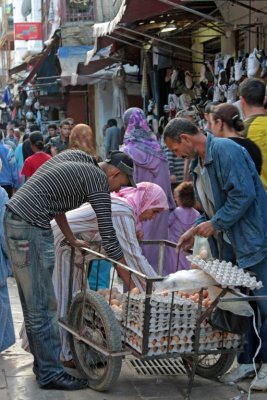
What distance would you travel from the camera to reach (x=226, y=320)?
4418 mm

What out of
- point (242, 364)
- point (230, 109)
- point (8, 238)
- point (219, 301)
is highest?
point (230, 109)

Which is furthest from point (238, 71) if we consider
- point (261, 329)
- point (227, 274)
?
point (227, 274)

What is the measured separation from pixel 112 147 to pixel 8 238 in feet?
32.8

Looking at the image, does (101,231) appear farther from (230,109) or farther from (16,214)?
(230,109)

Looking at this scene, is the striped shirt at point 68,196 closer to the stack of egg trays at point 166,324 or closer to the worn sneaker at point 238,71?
the stack of egg trays at point 166,324

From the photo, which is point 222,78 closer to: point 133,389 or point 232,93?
point 232,93

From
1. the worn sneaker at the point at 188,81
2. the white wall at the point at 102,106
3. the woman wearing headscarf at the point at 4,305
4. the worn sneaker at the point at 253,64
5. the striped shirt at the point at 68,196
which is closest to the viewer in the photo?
the striped shirt at the point at 68,196

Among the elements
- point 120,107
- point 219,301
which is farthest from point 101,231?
point 120,107

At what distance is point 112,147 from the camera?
14.7 m

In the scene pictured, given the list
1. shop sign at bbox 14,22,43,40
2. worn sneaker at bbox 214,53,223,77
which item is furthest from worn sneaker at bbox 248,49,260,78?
shop sign at bbox 14,22,43,40

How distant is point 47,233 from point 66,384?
3.23ft

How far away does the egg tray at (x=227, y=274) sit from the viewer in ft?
14.0

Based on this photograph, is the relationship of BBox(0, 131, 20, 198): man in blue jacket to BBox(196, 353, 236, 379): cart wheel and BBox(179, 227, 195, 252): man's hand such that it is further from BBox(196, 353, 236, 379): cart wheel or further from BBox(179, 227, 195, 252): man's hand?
BBox(196, 353, 236, 379): cart wheel

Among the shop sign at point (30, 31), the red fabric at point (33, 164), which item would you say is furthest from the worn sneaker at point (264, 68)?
the shop sign at point (30, 31)
